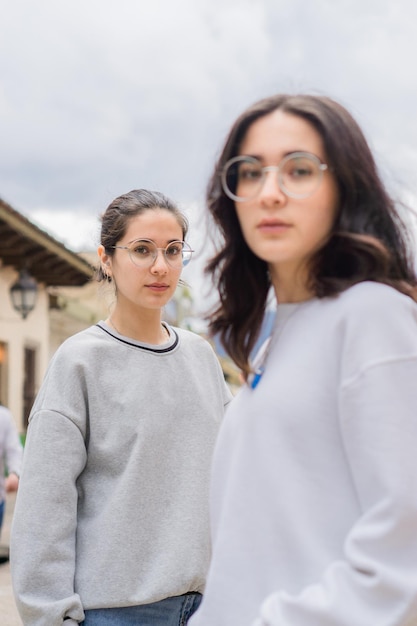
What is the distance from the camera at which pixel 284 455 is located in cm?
155

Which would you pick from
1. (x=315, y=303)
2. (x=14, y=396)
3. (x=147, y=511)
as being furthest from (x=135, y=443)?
(x=14, y=396)

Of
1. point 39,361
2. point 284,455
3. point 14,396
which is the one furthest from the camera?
point 39,361

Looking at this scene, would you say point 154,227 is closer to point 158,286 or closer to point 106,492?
point 158,286

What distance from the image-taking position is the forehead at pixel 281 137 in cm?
162

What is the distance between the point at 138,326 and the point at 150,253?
0.20 m

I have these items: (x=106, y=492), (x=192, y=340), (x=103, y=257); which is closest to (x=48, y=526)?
(x=106, y=492)

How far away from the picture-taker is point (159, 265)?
9.46 feet

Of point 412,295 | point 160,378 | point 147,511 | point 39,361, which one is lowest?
point 39,361

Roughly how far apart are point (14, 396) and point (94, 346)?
19.9 m

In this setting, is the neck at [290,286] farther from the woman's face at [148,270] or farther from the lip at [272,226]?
the woman's face at [148,270]

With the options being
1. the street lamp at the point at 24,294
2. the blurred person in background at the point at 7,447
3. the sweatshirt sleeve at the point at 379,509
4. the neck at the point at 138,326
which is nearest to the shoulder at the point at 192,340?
the neck at the point at 138,326

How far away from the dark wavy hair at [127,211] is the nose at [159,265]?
132 millimetres

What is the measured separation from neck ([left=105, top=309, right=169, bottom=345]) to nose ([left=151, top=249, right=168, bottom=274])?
5.9 inches

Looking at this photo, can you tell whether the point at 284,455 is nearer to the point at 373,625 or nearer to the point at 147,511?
the point at 373,625
